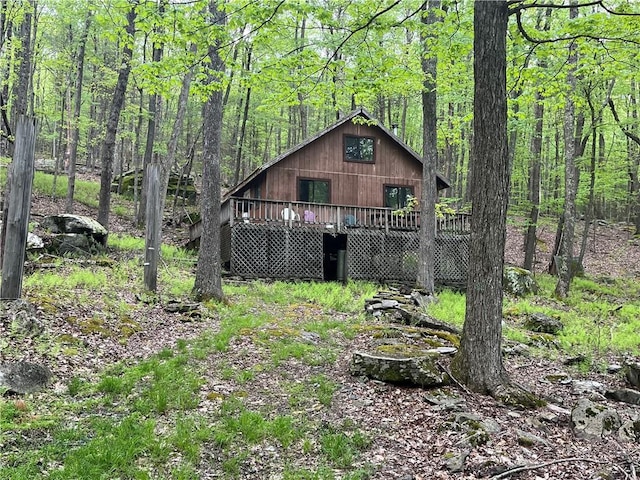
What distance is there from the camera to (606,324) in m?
12.3

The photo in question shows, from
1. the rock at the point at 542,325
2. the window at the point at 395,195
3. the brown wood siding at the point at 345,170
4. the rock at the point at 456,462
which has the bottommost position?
the rock at the point at 542,325

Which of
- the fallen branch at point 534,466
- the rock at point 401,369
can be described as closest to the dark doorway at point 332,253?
the rock at point 401,369

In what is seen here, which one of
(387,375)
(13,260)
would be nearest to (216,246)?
(13,260)

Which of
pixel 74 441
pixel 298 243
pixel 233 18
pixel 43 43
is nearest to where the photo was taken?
pixel 74 441

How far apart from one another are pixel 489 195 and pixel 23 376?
→ 5.74 meters

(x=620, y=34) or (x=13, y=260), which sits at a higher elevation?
(x=620, y=34)

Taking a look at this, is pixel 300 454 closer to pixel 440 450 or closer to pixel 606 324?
pixel 440 450

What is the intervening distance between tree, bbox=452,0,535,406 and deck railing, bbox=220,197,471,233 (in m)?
12.6

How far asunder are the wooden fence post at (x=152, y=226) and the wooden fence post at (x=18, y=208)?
13.3 feet

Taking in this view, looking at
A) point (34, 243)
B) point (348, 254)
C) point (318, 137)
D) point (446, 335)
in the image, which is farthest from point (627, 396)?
point (318, 137)

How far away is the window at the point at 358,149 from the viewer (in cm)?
2184

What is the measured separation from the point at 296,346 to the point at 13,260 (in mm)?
4405

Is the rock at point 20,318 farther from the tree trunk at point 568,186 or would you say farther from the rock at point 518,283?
the tree trunk at point 568,186

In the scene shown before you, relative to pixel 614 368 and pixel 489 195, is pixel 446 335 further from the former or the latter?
pixel 489 195
